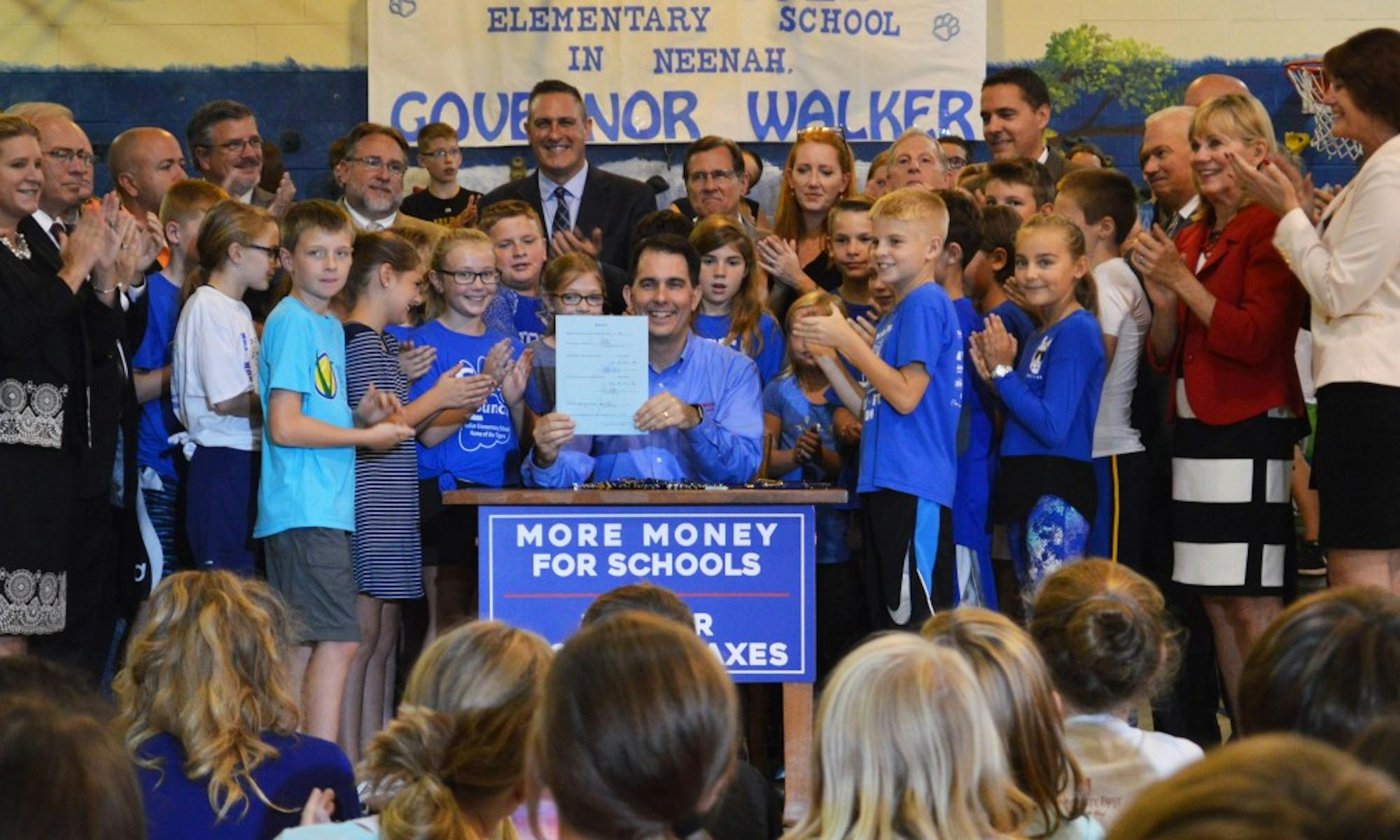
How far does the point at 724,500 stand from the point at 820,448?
0.87 meters

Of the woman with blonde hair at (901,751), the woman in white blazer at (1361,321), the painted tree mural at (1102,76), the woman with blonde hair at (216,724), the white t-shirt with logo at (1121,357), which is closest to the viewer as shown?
the woman with blonde hair at (901,751)

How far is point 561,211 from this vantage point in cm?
659

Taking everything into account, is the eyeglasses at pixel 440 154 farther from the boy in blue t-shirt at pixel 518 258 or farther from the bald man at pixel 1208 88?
the bald man at pixel 1208 88

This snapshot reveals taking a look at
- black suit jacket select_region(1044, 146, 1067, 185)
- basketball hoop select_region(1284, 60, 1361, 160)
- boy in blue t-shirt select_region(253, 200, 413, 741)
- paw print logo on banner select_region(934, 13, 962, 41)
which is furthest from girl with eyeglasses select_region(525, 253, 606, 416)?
basketball hoop select_region(1284, 60, 1361, 160)

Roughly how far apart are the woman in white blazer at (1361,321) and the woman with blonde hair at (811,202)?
184 cm

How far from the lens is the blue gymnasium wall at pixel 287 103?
879 centimetres

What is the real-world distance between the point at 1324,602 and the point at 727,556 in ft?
8.95

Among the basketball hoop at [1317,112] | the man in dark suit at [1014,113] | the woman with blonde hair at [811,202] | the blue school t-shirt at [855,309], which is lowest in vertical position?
the blue school t-shirt at [855,309]

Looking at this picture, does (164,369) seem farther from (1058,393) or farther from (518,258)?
(1058,393)

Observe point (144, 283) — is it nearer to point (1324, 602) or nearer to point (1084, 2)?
point (1324, 602)

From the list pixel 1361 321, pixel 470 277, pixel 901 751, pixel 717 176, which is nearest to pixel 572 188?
pixel 717 176

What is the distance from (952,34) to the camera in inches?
339

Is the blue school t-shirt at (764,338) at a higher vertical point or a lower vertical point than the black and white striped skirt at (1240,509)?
higher

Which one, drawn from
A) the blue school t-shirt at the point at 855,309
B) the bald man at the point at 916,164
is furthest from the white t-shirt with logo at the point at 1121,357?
the bald man at the point at 916,164
